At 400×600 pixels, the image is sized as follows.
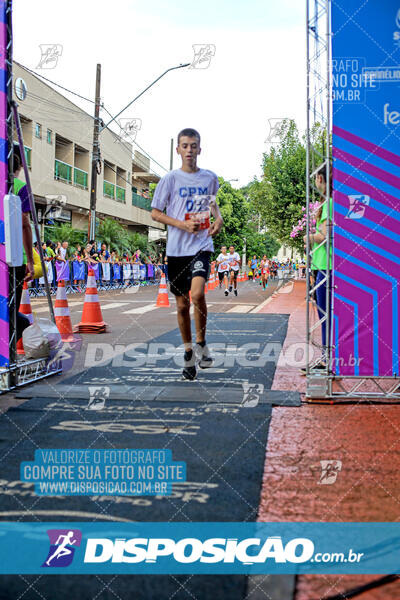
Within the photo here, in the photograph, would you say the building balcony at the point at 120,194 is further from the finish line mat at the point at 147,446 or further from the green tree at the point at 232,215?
the finish line mat at the point at 147,446

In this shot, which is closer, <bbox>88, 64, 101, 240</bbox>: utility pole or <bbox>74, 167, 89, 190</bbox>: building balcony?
<bbox>88, 64, 101, 240</bbox>: utility pole

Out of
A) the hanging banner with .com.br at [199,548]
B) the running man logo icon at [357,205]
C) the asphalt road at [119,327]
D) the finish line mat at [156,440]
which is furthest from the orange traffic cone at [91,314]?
the hanging banner with .com.br at [199,548]

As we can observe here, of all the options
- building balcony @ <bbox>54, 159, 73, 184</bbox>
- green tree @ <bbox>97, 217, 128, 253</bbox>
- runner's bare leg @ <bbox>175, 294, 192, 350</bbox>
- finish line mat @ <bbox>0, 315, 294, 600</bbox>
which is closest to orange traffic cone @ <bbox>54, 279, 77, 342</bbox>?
finish line mat @ <bbox>0, 315, 294, 600</bbox>

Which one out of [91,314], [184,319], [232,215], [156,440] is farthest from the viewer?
[232,215]

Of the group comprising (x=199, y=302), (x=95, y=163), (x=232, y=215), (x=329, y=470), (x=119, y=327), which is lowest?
(x=119, y=327)

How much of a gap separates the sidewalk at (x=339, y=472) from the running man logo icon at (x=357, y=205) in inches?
54.3

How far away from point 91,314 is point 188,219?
4405 millimetres

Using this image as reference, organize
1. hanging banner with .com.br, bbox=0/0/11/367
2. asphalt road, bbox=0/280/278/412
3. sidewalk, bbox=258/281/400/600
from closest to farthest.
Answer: sidewalk, bbox=258/281/400/600 < hanging banner with .com.br, bbox=0/0/11/367 < asphalt road, bbox=0/280/278/412

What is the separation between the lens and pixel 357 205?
4555 millimetres

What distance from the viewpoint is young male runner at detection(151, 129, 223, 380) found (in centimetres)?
545

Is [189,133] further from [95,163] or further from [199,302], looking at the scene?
[95,163]

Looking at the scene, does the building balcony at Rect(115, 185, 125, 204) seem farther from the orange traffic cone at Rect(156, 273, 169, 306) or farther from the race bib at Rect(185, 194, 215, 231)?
the race bib at Rect(185, 194, 215, 231)

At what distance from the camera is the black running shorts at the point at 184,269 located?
552cm

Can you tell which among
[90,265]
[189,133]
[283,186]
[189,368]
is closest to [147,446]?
[189,368]
